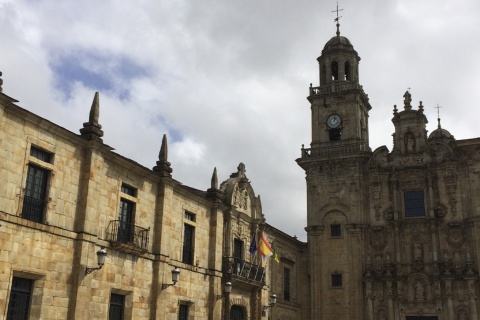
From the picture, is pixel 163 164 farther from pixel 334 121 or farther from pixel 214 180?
pixel 334 121

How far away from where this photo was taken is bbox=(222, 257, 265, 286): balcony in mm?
25359

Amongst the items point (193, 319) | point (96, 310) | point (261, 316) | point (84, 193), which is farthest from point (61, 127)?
point (261, 316)

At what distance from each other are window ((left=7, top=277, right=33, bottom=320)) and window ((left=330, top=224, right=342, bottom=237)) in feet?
76.0

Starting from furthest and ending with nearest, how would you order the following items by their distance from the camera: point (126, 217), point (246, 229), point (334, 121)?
point (334, 121)
point (246, 229)
point (126, 217)

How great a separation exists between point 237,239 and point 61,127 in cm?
1230

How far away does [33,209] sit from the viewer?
16078mm

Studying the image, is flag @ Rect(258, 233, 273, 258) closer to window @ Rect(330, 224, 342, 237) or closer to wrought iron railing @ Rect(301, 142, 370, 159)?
window @ Rect(330, 224, 342, 237)

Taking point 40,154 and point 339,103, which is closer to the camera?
point 40,154

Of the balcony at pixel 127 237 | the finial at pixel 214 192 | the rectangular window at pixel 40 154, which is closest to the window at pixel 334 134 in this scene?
the finial at pixel 214 192

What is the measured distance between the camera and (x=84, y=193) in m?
17.8

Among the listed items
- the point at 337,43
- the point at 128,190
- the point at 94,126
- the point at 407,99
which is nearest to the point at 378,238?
the point at 407,99

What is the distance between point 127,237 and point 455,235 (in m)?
20.9

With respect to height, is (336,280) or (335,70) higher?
(335,70)

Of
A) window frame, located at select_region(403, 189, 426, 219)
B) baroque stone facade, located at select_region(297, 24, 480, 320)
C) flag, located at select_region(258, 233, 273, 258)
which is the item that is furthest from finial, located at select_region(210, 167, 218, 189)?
window frame, located at select_region(403, 189, 426, 219)
